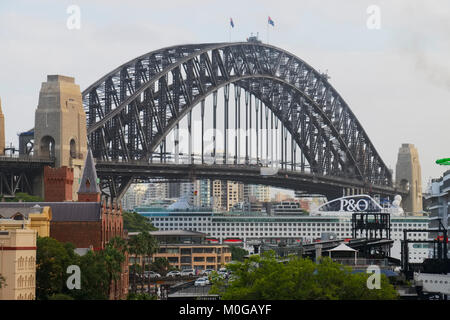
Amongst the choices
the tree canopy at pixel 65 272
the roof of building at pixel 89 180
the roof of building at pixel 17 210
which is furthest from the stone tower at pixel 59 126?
the tree canopy at pixel 65 272

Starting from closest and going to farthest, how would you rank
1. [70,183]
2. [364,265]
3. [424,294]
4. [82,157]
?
[424,294] < [364,265] < [70,183] < [82,157]

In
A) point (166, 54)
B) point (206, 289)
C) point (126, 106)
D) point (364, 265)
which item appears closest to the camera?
point (364, 265)

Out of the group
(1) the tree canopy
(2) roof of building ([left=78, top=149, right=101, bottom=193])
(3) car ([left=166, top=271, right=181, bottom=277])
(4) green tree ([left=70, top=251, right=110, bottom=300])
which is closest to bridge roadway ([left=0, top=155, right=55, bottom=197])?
(2) roof of building ([left=78, top=149, right=101, bottom=193])

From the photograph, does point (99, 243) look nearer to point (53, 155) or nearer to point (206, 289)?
point (206, 289)

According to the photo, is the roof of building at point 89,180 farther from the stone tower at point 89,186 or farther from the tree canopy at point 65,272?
the tree canopy at point 65,272

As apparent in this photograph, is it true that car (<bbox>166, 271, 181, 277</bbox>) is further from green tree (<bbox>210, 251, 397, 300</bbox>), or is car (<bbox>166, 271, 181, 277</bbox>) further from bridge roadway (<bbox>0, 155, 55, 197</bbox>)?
green tree (<bbox>210, 251, 397, 300</bbox>)
